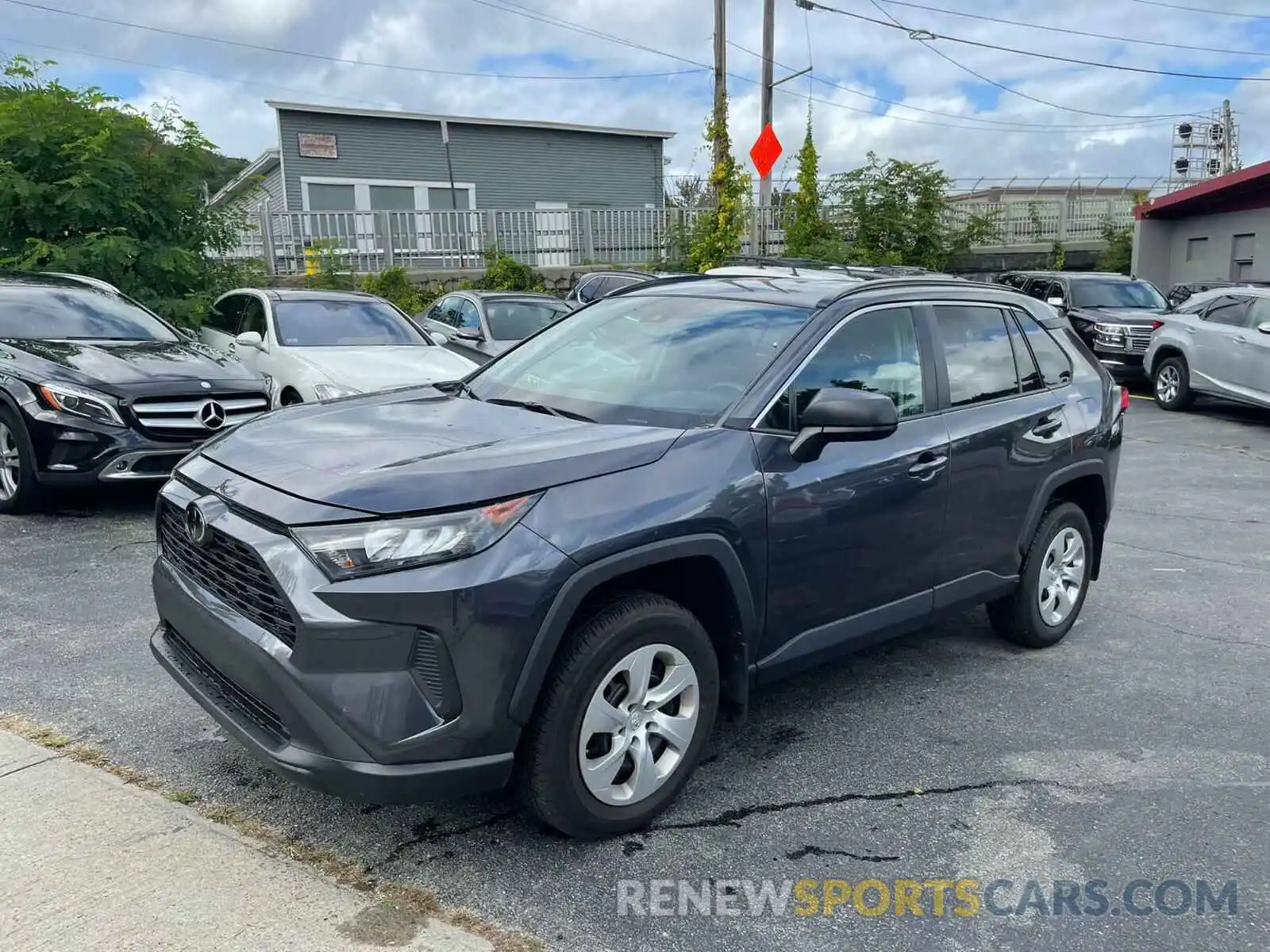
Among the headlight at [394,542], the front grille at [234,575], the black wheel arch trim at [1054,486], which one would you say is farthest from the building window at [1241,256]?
the front grille at [234,575]

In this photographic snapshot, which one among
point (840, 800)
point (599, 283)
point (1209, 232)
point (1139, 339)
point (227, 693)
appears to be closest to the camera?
point (227, 693)

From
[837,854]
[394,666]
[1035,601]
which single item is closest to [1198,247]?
[1035,601]

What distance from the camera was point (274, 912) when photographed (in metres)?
2.75

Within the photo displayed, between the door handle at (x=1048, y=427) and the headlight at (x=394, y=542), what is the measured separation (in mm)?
2936

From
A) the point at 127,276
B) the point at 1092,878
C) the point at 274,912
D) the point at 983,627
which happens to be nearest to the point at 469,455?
the point at 274,912

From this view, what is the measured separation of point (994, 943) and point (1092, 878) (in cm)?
51

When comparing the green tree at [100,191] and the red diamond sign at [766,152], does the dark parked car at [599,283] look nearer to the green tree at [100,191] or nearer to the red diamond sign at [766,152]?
the red diamond sign at [766,152]

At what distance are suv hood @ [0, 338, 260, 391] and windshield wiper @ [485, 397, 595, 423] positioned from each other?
3878 mm

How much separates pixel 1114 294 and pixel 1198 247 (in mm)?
8541

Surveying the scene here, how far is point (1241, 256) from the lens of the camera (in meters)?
21.5

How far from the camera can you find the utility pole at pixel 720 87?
1939cm

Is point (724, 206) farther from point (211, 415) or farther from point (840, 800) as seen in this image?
point (840, 800)

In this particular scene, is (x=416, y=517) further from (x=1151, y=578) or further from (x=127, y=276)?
(x=127, y=276)

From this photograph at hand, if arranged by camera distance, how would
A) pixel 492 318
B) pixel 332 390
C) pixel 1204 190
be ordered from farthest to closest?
pixel 1204 190, pixel 492 318, pixel 332 390
